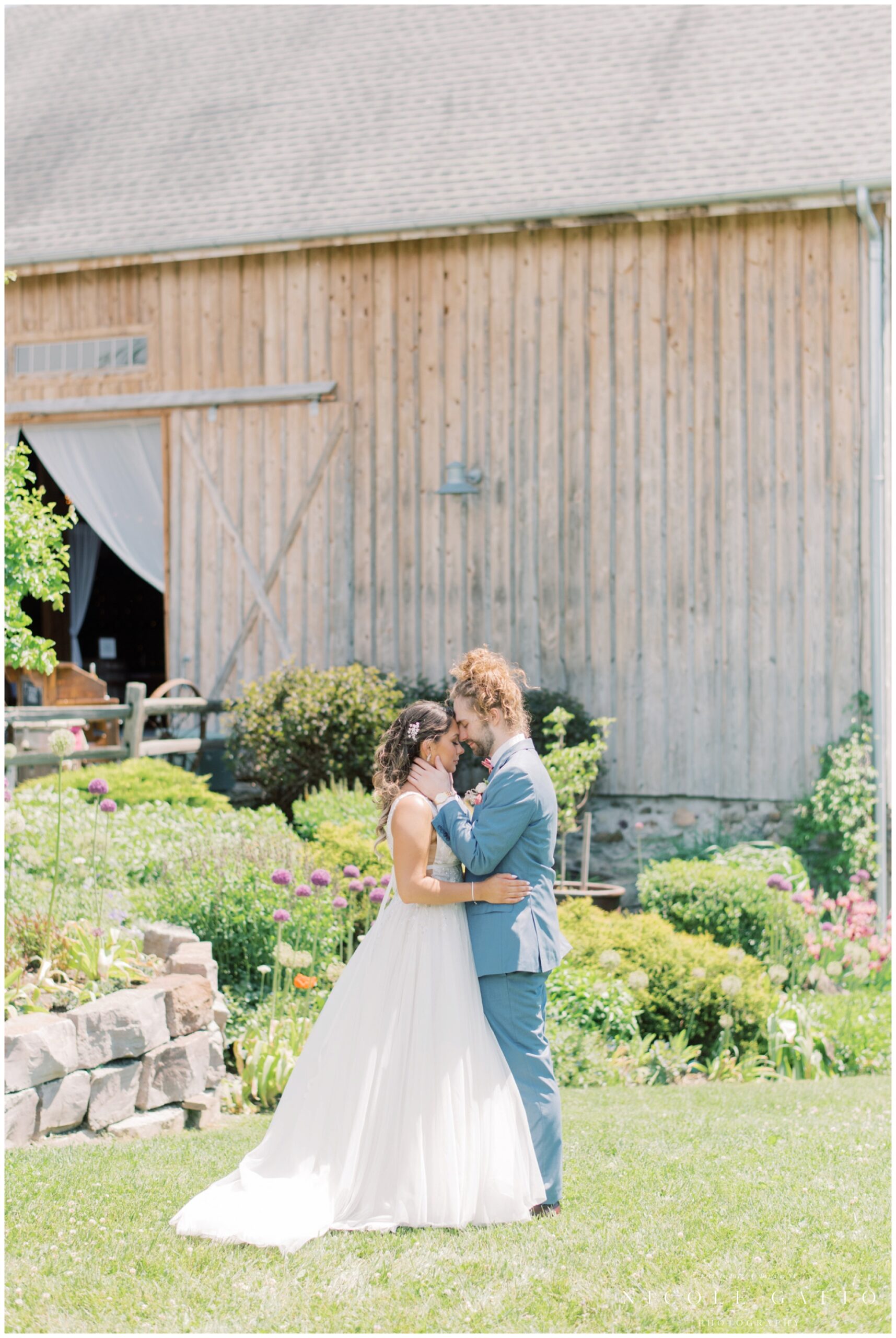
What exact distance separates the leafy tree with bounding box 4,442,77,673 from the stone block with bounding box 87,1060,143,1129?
1695mm

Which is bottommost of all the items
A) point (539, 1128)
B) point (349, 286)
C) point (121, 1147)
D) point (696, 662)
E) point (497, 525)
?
point (121, 1147)

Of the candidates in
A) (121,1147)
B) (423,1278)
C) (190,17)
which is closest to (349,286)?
(190,17)

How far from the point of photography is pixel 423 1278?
3188 millimetres

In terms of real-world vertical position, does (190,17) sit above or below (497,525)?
above

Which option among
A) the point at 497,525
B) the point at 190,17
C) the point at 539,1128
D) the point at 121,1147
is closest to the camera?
the point at 539,1128

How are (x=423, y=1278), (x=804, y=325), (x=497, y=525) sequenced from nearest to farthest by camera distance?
(x=423, y=1278)
(x=804, y=325)
(x=497, y=525)

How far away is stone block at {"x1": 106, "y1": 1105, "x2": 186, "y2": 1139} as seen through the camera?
4.61 m

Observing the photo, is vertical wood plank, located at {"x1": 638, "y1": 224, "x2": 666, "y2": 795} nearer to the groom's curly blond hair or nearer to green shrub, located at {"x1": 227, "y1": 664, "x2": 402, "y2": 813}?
green shrub, located at {"x1": 227, "y1": 664, "x2": 402, "y2": 813}

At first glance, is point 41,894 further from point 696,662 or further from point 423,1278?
point 696,662

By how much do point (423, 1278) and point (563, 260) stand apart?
338 inches

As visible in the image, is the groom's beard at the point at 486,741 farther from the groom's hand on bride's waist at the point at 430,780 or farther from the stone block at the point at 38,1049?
the stone block at the point at 38,1049

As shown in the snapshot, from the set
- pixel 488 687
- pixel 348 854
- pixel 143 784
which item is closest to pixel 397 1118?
pixel 488 687

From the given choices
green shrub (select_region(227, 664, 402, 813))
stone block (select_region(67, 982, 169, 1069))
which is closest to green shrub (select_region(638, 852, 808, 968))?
green shrub (select_region(227, 664, 402, 813))

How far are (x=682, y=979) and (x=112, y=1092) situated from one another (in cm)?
285
